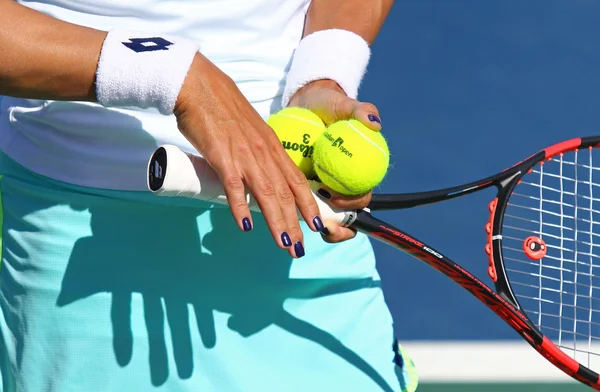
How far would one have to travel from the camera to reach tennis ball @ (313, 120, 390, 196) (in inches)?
61.4

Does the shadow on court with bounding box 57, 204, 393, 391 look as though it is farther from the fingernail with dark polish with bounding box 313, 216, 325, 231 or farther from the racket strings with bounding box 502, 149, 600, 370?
the racket strings with bounding box 502, 149, 600, 370

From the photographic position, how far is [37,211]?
1.59 metres

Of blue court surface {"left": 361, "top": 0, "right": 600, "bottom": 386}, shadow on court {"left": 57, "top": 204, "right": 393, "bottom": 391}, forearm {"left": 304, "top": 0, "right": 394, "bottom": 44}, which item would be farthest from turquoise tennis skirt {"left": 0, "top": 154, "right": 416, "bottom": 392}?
blue court surface {"left": 361, "top": 0, "right": 600, "bottom": 386}

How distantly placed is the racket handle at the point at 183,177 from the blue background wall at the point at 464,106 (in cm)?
227

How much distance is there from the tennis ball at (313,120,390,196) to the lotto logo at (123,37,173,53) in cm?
31

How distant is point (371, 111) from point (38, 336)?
612mm

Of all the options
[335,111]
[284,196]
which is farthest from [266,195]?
[335,111]

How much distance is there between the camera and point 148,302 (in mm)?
1576

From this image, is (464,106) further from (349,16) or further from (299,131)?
(299,131)

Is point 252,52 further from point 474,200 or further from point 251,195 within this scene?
point 474,200

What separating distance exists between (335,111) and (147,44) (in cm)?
34

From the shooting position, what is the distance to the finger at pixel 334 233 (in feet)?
5.00

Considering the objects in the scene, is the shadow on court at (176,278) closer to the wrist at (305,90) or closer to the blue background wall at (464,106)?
the wrist at (305,90)

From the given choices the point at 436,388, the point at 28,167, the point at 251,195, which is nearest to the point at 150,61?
the point at 251,195
